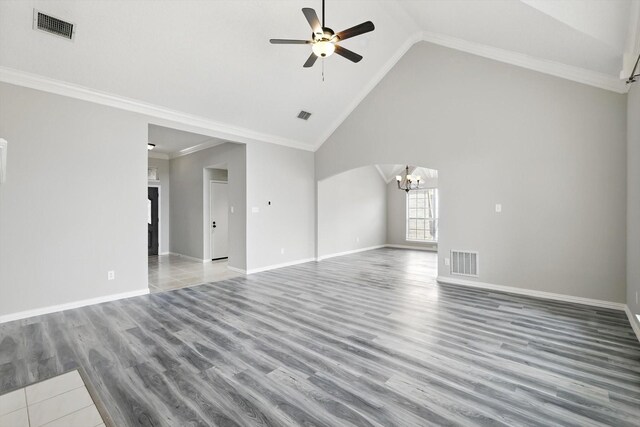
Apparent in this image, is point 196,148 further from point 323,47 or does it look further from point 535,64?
point 535,64

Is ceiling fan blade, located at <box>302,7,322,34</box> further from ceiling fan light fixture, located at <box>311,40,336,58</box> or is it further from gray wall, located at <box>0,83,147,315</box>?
gray wall, located at <box>0,83,147,315</box>

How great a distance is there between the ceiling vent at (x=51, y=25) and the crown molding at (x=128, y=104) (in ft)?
2.35

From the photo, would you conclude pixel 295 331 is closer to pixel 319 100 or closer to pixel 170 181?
pixel 319 100

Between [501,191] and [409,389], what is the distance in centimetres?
394

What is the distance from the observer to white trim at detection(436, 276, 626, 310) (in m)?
4.02

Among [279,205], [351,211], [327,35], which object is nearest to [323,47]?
[327,35]

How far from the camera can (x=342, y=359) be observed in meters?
2.66

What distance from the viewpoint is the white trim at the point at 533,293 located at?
4016 mm

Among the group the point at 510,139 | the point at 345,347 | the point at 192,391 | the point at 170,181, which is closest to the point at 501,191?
the point at 510,139

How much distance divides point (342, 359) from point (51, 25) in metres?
4.85

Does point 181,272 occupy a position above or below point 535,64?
below

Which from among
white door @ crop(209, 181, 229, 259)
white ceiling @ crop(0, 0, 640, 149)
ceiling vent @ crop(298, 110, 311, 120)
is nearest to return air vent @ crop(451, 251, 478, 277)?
white ceiling @ crop(0, 0, 640, 149)

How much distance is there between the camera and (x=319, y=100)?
20.2ft

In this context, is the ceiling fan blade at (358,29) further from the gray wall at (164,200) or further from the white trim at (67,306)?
the gray wall at (164,200)
